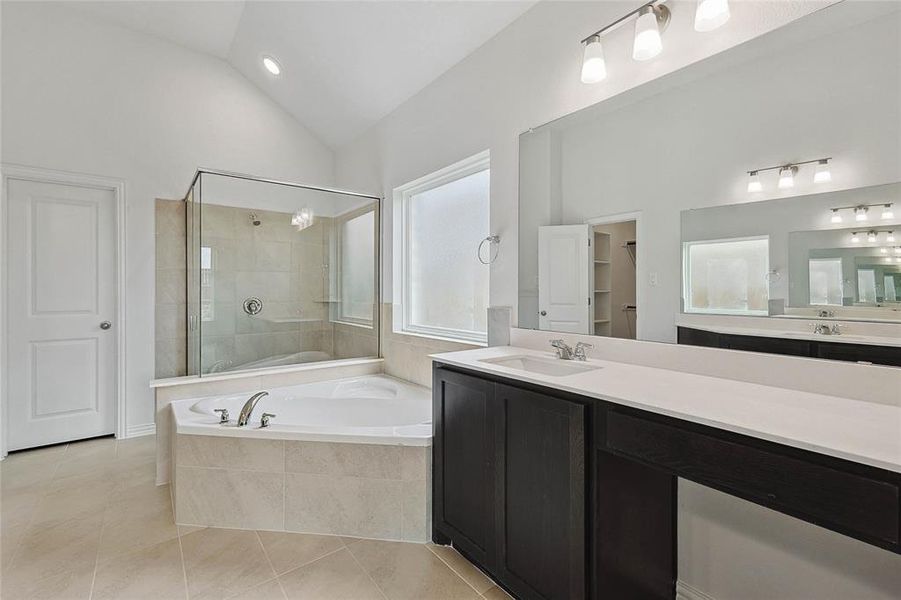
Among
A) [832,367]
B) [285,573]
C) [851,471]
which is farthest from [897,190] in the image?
[285,573]

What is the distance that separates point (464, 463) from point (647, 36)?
184cm

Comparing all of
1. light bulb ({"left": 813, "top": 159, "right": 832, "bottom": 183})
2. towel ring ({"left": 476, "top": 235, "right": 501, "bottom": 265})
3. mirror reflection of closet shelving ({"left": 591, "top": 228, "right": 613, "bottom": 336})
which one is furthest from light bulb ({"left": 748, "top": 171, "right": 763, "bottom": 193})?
towel ring ({"left": 476, "top": 235, "right": 501, "bottom": 265})

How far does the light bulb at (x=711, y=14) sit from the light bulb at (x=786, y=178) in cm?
55

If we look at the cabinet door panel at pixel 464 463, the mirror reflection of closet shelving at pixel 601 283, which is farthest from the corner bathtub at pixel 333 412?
the mirror reflection of closet shelving at pixel 601 283

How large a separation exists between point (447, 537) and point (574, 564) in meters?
0.74

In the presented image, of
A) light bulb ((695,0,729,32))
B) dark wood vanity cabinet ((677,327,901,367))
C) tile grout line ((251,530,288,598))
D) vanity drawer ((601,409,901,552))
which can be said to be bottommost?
tile grout line ((251,530,288,598))

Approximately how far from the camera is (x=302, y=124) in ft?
13.7

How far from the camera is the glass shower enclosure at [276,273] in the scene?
3062 millimetres

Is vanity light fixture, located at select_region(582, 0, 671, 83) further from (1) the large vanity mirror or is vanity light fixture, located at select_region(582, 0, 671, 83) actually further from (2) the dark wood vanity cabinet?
(2) the dark wood vanity cabinet

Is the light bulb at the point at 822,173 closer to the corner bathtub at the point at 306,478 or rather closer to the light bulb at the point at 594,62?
the light bulb at the point at 594,62

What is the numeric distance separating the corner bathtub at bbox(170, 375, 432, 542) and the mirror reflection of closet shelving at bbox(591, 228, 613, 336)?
956 millimetres

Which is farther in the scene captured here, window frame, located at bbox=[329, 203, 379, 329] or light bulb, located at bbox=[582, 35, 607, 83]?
window frame, located at bbox=[329, 203, 379, 329]

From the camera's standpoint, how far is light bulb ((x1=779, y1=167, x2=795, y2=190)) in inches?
52.4

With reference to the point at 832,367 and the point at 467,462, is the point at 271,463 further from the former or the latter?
the point at 832,367
